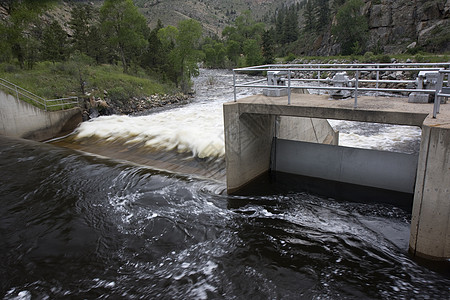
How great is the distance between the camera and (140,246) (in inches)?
290

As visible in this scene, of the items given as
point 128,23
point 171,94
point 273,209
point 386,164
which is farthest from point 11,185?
point 128,23

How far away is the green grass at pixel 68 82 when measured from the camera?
2339 centimetres

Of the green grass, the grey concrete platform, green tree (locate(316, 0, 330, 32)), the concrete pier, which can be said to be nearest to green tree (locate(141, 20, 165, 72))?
the green grass

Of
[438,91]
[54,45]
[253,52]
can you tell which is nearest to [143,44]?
[54,45]

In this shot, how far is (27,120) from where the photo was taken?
17844mm

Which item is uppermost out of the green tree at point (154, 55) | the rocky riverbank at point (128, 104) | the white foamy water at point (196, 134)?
the green tree at point (154, 55)

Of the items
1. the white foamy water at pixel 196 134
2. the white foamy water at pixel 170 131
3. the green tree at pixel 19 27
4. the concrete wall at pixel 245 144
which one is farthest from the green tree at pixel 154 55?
the concrete wall at pixel 245 144

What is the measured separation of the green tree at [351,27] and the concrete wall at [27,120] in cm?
6007

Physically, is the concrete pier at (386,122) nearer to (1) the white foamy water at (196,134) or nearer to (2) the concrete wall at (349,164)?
(2) the concrete wall at (349,164)

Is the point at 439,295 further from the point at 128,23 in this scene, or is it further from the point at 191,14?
the point at 191,14

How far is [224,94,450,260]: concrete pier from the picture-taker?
18.5ft

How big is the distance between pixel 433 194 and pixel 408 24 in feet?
213

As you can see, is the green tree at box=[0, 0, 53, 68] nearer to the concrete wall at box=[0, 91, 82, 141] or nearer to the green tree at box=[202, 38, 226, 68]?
the concrete wall at box=[0, 91, 82, 141]

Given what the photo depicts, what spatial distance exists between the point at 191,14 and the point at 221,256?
201 m
